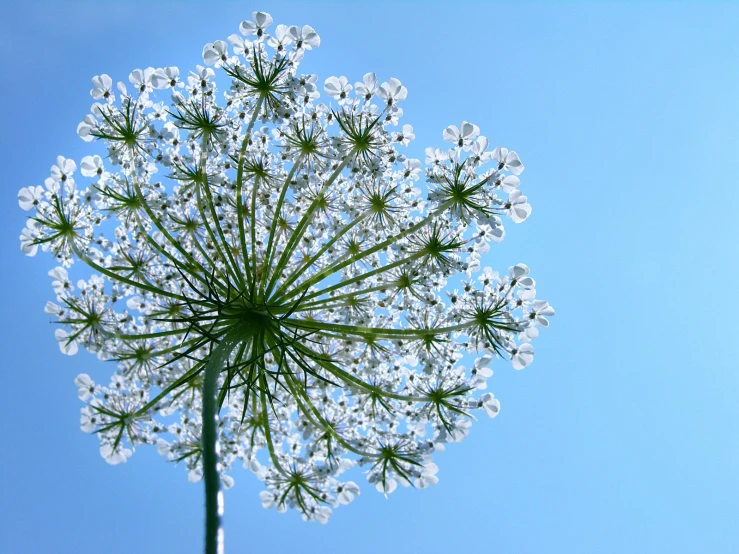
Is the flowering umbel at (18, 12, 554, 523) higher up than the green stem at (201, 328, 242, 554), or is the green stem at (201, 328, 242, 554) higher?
the flowering umbel at (18, 12, 554, 523)

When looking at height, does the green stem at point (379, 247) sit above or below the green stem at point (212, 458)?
above

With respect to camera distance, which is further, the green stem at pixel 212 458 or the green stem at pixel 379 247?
the green stem at pixel 379 247

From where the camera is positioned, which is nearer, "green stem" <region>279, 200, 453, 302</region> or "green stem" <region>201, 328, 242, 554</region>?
"green stem" <region>201, 328, 242, 554</region>

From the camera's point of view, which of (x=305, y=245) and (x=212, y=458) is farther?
(x=305, y=245)

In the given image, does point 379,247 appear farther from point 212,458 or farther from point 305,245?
point 212,458

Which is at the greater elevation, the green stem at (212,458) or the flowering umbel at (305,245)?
the flowering umbel at (305,245)

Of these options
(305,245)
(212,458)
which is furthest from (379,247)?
(212,458)

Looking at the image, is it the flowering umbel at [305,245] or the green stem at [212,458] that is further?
the flowering umbel at [305,245]

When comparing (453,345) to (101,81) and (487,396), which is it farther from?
(101,81)

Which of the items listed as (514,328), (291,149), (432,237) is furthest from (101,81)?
(514,328)
